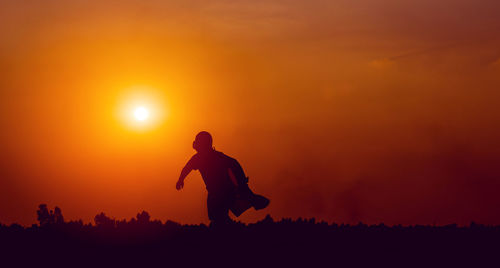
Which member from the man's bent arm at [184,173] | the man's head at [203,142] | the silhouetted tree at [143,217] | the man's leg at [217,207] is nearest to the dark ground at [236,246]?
the silhouetted tree at [143,217]

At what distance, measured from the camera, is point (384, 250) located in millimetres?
16688

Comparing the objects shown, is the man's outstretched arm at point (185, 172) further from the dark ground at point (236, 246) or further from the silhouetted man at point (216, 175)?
the dark ground at point (236, 246)

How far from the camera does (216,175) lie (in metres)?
22.3

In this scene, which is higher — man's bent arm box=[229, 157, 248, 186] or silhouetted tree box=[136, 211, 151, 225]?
man's bent arm box=[229, 157, 248, 186]

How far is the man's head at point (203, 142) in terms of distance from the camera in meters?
22.2

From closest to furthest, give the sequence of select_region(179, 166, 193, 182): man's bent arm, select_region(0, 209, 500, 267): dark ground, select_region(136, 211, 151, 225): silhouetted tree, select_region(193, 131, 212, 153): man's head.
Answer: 1. select_region(0, 209, 500, 267): dark ground
2. select_region(136, 211, 151, 225): silhouetted tree
3. select_region(193, 131, 212, 153): man's head
4. select_region(179, 166, 193, 182): man's bent arm

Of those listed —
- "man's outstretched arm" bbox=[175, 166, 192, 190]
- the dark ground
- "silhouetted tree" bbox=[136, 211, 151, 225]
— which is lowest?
the dark ground

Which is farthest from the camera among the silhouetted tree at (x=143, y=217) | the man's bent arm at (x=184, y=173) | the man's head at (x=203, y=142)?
the man's bent arm at (x=184, y=173)

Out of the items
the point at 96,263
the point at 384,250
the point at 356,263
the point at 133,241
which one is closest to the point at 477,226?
the point at 384,250

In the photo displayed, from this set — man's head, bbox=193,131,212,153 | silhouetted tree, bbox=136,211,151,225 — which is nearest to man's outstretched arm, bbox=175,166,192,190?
man's head, bbox=193,131,212,153

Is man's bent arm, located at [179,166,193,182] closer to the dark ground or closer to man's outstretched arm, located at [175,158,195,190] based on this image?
man's outstretched arm, located at [175,158,195,190]

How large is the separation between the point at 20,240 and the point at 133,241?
87.4 inches

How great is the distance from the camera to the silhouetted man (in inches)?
877

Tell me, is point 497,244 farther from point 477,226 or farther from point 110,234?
point 110,234
